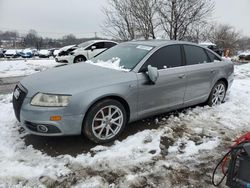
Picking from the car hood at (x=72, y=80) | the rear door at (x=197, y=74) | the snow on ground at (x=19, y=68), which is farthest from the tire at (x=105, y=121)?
the snow on ground at (x=19, y=68)

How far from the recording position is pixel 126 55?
4336mm

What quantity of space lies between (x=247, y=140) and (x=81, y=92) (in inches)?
79.0

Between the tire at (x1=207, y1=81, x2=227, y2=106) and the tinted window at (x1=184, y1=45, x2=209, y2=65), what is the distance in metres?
0.67

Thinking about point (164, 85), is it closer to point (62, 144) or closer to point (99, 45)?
point (62, 144)

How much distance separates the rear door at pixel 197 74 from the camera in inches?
184

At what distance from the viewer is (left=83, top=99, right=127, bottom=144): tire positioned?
338 cm

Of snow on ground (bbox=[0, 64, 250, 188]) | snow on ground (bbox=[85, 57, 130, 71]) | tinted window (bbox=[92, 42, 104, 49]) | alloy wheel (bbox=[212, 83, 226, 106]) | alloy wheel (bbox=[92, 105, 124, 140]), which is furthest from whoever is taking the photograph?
tinted window (bbox=[92, 42, 104, 49])

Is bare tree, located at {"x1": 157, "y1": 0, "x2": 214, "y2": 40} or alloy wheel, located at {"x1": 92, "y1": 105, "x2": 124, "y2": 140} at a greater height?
bare tree, located at {"x1": 157, "y1": 0, "x2": 214, "y2": 40}

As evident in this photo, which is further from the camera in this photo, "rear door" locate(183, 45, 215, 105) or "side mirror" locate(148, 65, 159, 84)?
Answer: "rear door" locate(183, 45, 215, 105)

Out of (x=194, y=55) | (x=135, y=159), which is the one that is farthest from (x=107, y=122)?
(x=194, y=55)

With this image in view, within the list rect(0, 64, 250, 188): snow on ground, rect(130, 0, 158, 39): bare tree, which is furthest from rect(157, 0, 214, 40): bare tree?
rect(0, 64, 250, 188): snow on ground

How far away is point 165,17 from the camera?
13.7m

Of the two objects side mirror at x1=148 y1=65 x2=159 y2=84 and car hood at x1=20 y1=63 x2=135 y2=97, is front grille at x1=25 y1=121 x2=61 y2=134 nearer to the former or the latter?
car hood at x1=20 y1=63 x2=135 y2=97

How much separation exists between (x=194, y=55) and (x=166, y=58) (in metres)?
0.85
